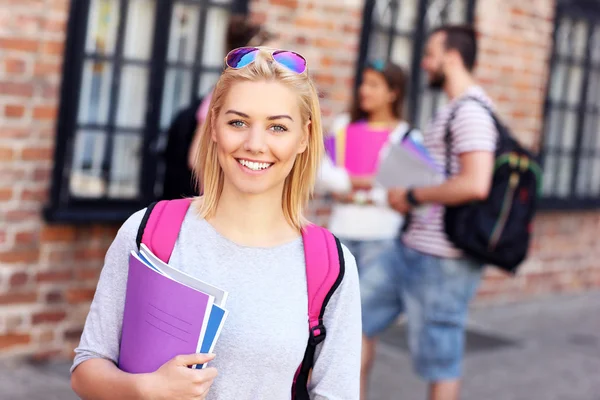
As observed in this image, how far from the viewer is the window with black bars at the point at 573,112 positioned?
31.1ft

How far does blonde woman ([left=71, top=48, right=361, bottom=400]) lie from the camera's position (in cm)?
216

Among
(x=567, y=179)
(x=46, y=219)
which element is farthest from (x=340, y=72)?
(x=567, y=179)

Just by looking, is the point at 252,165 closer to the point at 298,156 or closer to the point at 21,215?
the point at 298,156

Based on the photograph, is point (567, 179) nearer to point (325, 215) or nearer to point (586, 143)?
point (586, 143)

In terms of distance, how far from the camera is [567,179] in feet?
32.4

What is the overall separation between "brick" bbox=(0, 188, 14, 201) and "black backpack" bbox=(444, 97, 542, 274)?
2.46m

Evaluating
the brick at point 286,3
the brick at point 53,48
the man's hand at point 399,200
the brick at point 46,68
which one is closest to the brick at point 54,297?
the brick at point 46,68

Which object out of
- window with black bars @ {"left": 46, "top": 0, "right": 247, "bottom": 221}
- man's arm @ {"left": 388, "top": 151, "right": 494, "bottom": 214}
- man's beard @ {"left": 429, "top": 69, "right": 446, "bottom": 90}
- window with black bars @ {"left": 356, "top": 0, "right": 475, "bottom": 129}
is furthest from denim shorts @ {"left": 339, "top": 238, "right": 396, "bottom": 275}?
window with black bars @ {"left": 356, "top": 0, "right": 475, "bottom": 129}

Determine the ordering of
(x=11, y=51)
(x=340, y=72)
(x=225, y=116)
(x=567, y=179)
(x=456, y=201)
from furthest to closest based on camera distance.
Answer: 1. (x=567, y=179)
2. (x=340, y=72)
3. (x=11, y=51)
4. (x=456, y=201)
5. (x=225, y=116)

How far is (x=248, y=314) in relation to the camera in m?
2.17

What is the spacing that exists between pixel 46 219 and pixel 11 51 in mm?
959

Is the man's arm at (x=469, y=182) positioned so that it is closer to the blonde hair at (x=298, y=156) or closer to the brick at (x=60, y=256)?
the blonde hair at (x=298, y=156)

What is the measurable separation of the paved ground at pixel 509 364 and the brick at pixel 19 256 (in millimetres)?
582

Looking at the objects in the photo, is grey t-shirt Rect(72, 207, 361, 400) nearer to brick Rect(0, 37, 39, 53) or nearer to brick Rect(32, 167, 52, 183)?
brick Rect(0, 37, 39, 53)
